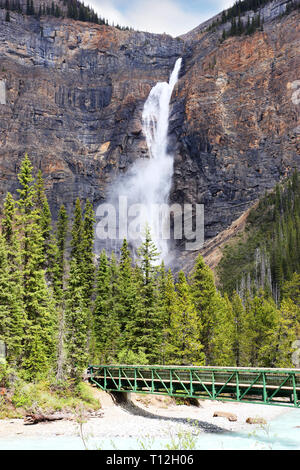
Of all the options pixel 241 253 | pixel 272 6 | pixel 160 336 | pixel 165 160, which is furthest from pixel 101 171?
pixel 160 336

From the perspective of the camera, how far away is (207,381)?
2338cm

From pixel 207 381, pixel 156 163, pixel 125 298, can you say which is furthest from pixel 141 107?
pixel 207 381

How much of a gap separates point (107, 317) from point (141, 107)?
385ft

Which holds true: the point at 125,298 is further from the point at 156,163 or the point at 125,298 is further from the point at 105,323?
the point at 156,163

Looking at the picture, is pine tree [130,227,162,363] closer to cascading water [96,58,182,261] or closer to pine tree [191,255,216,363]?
pine tree [191,255,216,363]

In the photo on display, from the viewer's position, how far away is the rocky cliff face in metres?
120

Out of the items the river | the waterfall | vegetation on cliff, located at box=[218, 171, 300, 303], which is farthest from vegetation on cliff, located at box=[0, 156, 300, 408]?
the waterfall

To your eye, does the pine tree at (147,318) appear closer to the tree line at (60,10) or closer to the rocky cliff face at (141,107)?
the rocky cliff face at (141,107)

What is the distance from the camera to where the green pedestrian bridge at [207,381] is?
66.3 ft

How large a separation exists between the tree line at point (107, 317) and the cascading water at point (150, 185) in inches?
2722

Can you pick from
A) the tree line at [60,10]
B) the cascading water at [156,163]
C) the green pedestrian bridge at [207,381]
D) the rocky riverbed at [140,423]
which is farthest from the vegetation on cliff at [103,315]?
the tree line at [60,10]

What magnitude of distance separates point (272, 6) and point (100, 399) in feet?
526

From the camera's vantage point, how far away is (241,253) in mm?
95500

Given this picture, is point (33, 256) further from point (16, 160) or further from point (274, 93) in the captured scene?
point (274, 93)
